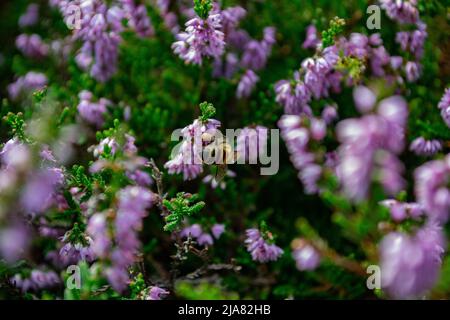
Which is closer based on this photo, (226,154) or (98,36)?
(226,154)

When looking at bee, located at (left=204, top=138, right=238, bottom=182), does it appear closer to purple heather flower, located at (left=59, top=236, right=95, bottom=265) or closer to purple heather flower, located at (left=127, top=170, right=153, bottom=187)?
purple heather flower, located at (left=127, top=170, right=153, bottom=187)

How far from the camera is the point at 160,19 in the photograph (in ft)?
13.1

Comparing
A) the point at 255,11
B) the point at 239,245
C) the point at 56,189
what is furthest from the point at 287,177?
the point at 56,189

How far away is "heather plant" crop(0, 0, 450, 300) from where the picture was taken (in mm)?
2080

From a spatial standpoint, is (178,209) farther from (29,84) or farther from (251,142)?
(29,84)

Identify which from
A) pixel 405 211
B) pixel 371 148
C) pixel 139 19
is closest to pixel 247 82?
pixel 139 19

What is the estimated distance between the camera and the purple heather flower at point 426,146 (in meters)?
3.08

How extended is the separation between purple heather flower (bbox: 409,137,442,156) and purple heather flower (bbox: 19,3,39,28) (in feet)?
11.0

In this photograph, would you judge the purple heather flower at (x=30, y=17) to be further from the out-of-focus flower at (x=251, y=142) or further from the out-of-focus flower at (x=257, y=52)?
the out-of-focus flower at (x=251, y=142)

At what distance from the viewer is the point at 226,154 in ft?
8.57

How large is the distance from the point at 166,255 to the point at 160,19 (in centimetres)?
171

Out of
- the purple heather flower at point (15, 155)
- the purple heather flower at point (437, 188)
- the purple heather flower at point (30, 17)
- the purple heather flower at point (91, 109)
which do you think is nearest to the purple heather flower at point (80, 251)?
the purple heather flower at point (15, 155)

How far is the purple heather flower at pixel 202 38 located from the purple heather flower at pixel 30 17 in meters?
2.23

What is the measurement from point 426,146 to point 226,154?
4.05 ft
